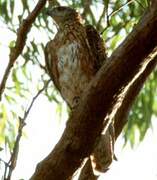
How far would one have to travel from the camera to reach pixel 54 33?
4.04 m

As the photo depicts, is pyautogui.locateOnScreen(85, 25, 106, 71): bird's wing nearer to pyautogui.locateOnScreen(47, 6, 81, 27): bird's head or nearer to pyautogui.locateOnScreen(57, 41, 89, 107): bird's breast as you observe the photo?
pyautogui.locateOnScreen(57, 41, 89, 107): bird's breast

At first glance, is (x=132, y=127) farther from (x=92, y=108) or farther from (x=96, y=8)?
(x=92, y=108)

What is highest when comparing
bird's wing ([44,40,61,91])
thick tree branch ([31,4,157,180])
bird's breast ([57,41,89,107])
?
bird's wing ([44,40,61,91])

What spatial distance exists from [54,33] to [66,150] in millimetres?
1919

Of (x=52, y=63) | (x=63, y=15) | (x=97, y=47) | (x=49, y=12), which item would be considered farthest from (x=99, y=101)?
(x=63, y=15)

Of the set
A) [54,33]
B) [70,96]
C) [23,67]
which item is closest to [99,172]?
[70,96]

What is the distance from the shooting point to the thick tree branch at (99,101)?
82.5 inches

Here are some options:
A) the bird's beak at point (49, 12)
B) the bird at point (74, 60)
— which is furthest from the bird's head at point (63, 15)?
the bird at point (74, 60)

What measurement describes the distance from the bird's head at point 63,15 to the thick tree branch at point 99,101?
203cm

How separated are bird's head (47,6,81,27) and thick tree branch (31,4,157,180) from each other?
203cm

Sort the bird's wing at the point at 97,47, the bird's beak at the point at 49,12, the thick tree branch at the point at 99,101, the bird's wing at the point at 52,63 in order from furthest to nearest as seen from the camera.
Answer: the bird's beak at the point at 49,12 < the bird's wing at the point at 52,63 < the bird's wing at the point at 97,47 < the thick tree branch at the point at 99,101

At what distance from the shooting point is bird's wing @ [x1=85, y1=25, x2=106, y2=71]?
Result: 3588 mm

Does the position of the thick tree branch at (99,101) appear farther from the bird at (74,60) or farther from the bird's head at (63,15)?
the bird's head at (63,15)

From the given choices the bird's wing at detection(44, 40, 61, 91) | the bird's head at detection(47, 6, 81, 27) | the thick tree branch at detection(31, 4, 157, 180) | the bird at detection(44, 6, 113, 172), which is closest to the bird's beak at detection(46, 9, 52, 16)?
the bird's head at detection(47, 6, 81, 27)
